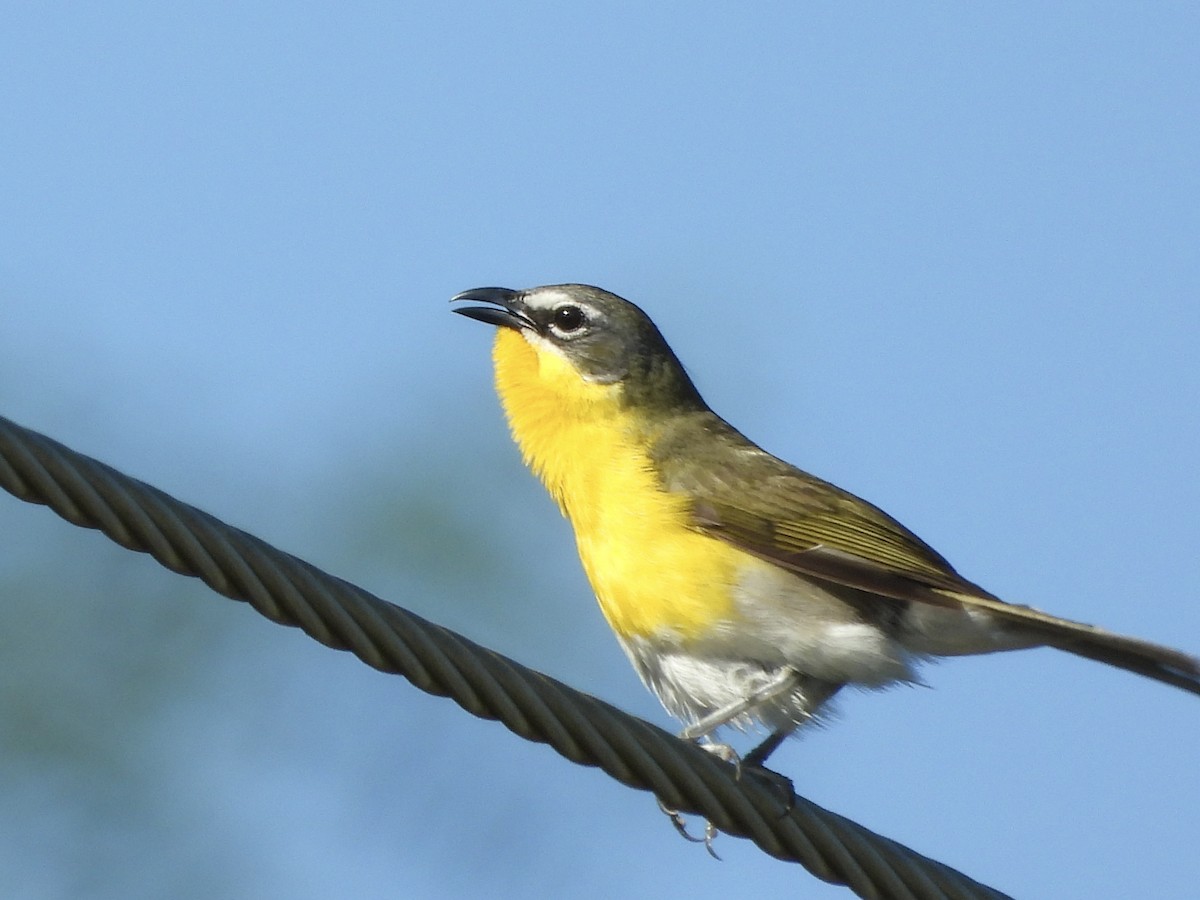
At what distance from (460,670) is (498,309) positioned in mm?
4159

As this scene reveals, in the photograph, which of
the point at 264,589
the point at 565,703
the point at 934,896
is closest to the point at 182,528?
the point at 264,589

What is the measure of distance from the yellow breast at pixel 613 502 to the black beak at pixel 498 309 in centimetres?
6

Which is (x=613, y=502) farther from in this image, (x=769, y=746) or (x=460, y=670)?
(x=460, y=670)

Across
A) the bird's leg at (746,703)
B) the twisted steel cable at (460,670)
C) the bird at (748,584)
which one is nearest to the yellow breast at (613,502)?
the bird at (748,584)

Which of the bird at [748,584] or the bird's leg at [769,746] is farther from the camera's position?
the bird's leg at [769,746]

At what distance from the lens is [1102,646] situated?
548 cm

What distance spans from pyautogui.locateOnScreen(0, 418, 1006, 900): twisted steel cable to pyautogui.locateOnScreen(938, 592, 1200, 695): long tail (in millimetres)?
1155

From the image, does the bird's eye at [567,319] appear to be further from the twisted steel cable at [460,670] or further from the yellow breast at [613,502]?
the twisted steel cable at [460,670]

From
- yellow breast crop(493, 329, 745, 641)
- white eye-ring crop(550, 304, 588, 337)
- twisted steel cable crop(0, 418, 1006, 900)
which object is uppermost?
white eye-ring crop(550, 304, 588, 337)

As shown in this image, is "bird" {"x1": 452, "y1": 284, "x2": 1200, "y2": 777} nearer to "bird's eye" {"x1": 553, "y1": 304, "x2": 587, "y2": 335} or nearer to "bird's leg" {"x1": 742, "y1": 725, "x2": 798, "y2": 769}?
"bird's leg" {"x1": 742, "y1": 725, "x2": 798, "y2": 769}

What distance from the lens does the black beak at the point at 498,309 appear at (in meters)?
7.72

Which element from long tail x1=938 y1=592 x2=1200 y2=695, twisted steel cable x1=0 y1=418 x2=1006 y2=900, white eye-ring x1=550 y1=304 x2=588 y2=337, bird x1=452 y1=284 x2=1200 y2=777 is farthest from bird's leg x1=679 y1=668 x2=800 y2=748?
white eye-ring x1=550 y1=304 x2=588 y2=337

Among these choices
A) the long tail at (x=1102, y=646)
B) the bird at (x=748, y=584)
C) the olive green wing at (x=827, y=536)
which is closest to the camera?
the long tail at (x=1102, y=646)

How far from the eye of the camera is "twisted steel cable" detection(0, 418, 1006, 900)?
330 centimetres
